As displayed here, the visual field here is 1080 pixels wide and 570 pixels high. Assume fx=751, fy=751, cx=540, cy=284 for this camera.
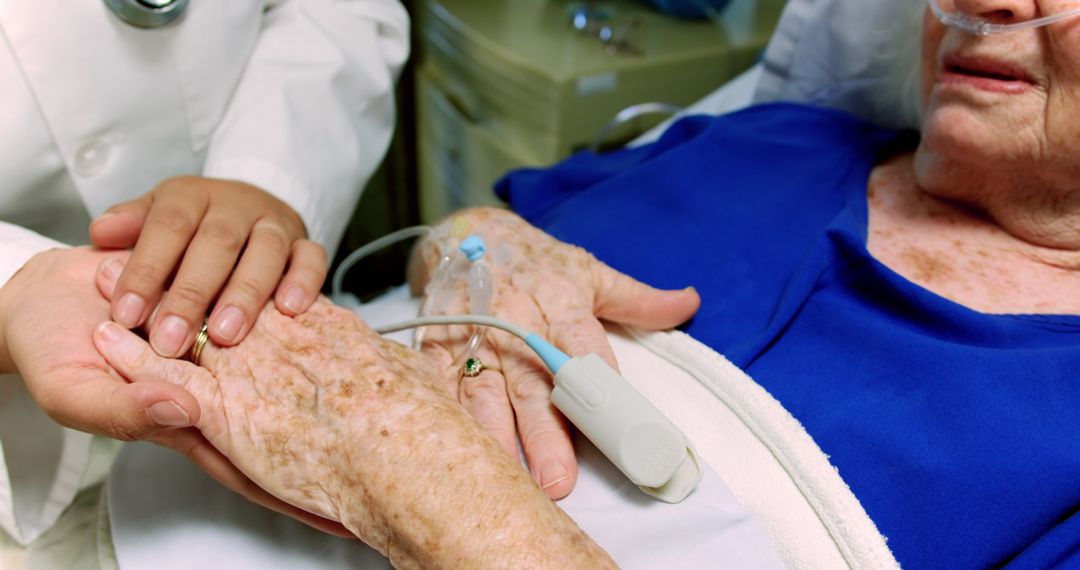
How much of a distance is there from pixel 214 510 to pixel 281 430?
0.17m

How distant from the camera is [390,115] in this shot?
1.21 metres

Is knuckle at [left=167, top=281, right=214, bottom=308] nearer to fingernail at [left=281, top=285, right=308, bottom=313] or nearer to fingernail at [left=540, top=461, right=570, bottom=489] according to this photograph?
fingernail at [left=281, top=285, right=308, bottom=313]

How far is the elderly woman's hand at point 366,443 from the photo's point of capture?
558 mm

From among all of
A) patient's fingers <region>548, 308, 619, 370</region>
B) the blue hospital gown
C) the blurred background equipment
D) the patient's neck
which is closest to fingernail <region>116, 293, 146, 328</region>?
patient's fingers <region>548, 308, 619, 370</region>

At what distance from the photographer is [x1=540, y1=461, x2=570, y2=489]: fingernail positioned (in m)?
A: 0.65

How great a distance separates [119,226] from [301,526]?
34cm

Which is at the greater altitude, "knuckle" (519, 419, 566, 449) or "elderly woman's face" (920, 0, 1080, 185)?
"elderly woman's face" (920, 0, 1080, 185)

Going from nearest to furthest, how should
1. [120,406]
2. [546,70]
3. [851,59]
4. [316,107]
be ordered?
[120,406] → [316,107] → [851,59] → [546,70]

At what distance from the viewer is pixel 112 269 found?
71 cm

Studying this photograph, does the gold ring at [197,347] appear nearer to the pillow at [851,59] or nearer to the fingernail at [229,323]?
the fingernail at [229,323]

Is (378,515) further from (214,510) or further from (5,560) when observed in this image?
(5,560)

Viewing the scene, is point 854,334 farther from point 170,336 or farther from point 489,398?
point 170,336

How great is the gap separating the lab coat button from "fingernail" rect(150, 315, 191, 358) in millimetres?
348

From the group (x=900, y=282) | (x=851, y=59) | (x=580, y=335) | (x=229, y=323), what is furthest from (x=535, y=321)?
(x=851, y=59)
